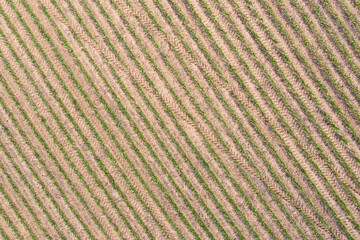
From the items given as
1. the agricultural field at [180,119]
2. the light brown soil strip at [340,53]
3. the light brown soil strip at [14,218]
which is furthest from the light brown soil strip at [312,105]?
the light brown soil strip at [14,218]

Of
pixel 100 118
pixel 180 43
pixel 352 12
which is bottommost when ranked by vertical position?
pixel 352 12

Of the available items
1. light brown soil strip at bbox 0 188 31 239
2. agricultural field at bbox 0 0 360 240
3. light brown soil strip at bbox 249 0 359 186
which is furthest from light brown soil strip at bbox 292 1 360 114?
light brown soil strip at bbox 0 188 31 239

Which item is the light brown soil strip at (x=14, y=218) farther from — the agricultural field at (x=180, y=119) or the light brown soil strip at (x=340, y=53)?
the light brown soil strip at (x=340, y=53)

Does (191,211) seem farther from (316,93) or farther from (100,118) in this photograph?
(316,93)

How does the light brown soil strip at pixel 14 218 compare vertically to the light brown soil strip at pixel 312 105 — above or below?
above

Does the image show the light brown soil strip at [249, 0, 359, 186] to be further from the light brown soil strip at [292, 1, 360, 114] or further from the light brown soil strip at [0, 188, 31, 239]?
the light brown soil strip at [0, 188, 31, 239]

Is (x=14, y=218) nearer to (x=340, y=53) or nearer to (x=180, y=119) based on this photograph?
(x=180, y=119)

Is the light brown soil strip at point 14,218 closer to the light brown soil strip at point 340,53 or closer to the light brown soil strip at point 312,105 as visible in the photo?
the light brown soil strip at point 312,105

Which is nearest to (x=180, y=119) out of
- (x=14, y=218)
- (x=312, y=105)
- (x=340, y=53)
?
(x=312, y=105)

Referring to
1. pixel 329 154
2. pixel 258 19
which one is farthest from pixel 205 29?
pixel 329 154
